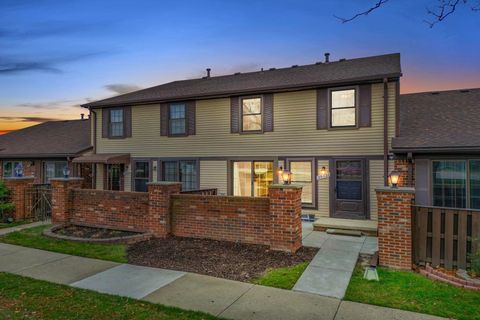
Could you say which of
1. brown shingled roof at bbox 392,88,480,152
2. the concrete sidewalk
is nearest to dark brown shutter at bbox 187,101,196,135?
the concrete sidewalk

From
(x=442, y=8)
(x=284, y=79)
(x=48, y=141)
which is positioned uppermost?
(x=284, y=79)

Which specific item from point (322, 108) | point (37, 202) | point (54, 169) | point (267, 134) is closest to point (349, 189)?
point (322, 108)

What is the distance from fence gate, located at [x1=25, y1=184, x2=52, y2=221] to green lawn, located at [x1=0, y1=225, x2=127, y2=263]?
2.29 meters

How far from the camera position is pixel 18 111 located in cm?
2591

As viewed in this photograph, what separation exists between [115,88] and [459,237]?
22748 mm

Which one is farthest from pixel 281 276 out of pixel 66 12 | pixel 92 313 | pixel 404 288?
pixel 66 12

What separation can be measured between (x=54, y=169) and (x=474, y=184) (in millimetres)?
18379

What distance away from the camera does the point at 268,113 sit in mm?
11828

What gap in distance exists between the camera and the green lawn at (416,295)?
13.4ft

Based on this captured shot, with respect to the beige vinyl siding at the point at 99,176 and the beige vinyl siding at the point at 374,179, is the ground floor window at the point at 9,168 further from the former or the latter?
the beige vinyl siding at the point at 374,179

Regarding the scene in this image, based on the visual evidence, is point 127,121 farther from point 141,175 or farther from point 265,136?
point 265,136

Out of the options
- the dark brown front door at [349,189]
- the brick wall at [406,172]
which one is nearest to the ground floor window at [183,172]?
the dark brown front door at [349,189]

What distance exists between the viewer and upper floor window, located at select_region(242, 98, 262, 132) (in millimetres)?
12078

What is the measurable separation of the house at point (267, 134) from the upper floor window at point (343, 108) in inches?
1.3
